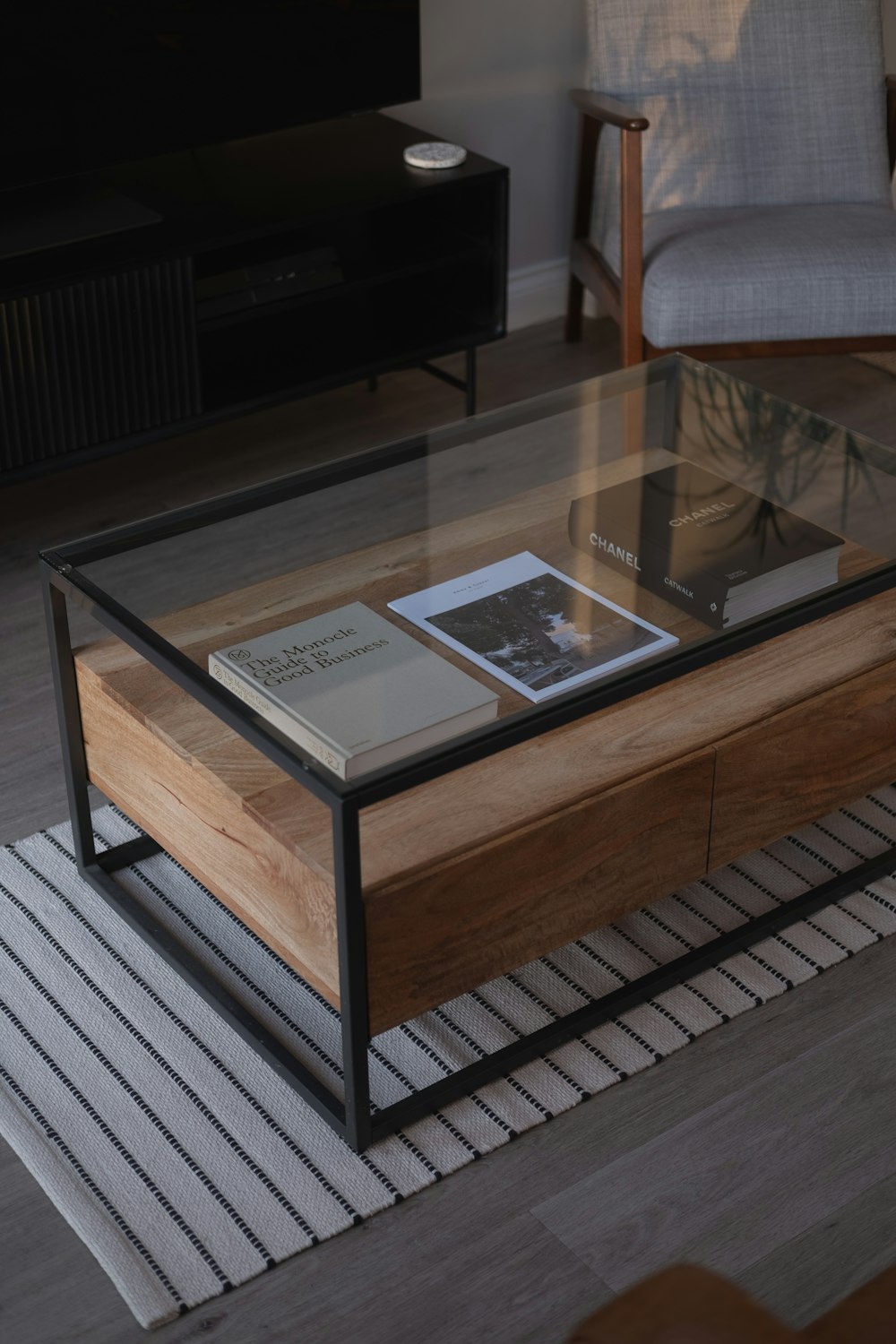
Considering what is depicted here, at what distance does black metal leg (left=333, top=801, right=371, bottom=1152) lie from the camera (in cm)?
133

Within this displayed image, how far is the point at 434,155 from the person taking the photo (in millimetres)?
2799

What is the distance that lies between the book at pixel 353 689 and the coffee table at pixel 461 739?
2cm

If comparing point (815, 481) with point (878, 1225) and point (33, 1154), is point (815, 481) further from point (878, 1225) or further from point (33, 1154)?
point (33, 1154)

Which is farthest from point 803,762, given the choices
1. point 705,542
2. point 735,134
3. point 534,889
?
point 735,134

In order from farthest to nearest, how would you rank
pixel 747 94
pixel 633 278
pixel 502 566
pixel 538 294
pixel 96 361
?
pixel 538 294, pixel 747 94, pixel 633 278, pixel 96 361, pixel 502 566

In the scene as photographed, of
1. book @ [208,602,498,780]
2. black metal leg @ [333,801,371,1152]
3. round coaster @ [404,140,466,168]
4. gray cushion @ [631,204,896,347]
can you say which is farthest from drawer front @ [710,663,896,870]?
round coaster @ [404,140,466,168]

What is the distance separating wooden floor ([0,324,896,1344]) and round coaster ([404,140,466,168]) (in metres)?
1.68

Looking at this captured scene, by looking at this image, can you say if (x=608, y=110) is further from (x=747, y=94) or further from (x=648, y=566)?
(x=648, y=566)

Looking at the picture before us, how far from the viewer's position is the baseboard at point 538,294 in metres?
3.46

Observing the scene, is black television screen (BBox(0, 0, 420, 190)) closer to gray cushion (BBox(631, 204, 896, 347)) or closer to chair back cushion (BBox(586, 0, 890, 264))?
chair back cushion (BBox(586, 0, 890, 264))

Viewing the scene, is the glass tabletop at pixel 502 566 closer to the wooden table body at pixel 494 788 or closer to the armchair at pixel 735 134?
the wooden table body at pixel 494 788

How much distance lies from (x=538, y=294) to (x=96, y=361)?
1.31 metres

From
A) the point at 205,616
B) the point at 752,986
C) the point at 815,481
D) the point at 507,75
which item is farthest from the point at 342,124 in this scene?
the point at 752,986

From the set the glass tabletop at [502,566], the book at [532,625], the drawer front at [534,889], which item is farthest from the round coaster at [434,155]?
the drawer front at [534,889]
